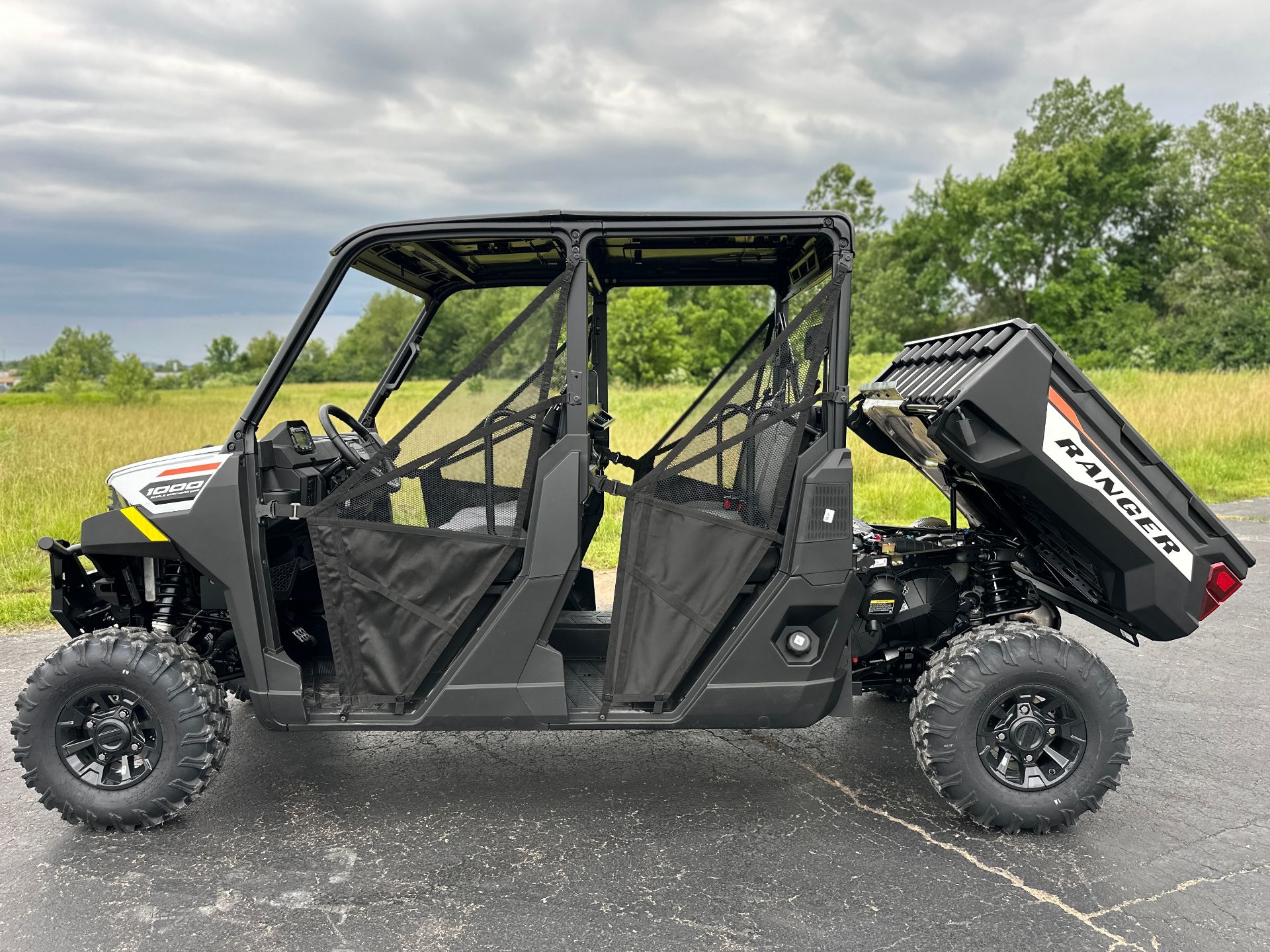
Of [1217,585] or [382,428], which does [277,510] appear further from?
[1217,585]

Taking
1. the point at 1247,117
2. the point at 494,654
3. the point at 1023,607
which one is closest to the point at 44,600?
the point at 494,654

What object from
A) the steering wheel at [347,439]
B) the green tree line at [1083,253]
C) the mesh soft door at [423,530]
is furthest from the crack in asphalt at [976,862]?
the green tree line at [1083,253]

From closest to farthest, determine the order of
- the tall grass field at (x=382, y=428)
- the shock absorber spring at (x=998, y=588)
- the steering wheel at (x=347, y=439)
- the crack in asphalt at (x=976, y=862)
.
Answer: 1. the crack in asphalt at (x=976, y=862)
2. the steering wheel at (x=347, y=439)
3. the shock absorber spring at (x=998, y=588)
4. the tall grass field at (x=382, y=428)

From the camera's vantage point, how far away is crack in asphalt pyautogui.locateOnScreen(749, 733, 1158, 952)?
8.91 feet

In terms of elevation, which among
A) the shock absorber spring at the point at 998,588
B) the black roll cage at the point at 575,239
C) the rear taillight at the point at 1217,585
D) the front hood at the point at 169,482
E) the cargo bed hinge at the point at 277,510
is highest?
the black roll cage at the point at 575,239

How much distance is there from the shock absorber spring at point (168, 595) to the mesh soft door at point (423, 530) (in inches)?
32.9

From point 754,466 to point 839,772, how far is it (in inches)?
56.6

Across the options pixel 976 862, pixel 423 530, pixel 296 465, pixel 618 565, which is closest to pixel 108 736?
pixel 296 465

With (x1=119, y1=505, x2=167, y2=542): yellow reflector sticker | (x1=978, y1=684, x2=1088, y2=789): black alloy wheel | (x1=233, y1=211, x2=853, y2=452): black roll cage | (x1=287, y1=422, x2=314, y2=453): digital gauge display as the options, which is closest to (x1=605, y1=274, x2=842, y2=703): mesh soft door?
(x1=233, y1=211, x2=853, y2=452): black roll cage

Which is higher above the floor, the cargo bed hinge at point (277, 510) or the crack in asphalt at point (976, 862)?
the cargo bed hinge at point (277, 510)

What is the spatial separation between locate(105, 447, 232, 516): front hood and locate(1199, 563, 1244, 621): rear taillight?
3.53 m

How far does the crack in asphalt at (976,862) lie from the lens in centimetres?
272

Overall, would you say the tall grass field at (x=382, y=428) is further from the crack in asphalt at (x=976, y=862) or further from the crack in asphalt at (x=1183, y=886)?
the crack in asphalt at (x=1183, y=886)

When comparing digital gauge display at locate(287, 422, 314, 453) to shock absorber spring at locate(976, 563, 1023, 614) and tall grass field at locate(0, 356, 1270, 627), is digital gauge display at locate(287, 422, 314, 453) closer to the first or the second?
tall grass field at locate(0, 356, 1270, 627)
